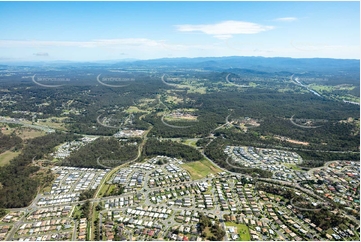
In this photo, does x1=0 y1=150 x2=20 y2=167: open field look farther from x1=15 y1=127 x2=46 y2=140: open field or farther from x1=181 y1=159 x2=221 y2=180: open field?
x1=181 y1=159 x2=221 y2=180: open field

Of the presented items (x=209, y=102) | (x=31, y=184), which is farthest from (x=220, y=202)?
(x=209, y=102)

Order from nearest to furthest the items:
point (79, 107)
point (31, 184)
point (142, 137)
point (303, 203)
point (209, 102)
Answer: point (303, 203)
point (31, 184)
point (142, 137)
point (79, 107)
point (209, 102)

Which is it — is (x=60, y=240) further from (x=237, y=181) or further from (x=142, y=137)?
(x=142, y=137)

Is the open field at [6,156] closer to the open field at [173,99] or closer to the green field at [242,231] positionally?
the green field at [242,231]

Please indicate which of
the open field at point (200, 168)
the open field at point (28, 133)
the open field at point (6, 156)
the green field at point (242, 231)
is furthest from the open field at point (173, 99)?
the green field at point (242, 231)

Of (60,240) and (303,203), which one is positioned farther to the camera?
(303,203)

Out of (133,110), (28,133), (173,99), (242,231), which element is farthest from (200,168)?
(173,99)

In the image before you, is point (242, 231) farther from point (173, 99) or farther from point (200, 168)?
point (173, 99)

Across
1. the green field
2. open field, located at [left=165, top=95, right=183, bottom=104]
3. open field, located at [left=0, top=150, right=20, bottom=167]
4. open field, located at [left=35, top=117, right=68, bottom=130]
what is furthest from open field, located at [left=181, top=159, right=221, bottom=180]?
open field, located at [left=165, top=95, right=183, bottom=104]
